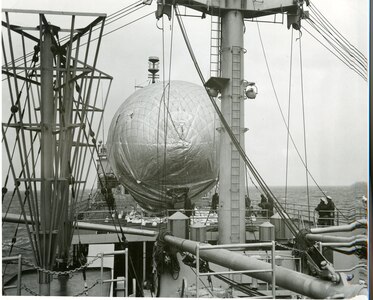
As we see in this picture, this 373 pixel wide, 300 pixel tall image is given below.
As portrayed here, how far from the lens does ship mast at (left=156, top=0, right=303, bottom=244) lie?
1106 centimetres

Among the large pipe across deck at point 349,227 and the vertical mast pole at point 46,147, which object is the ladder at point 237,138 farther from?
the vertical mast pole at point 46,147

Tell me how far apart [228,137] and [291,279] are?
17.6 feet

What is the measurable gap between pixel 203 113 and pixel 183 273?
7199 mm

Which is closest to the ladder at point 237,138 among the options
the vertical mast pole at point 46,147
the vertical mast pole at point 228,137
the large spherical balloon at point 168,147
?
the vertical mast pole at point 228,137

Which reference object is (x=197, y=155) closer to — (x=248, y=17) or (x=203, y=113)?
(x=203, y=113)

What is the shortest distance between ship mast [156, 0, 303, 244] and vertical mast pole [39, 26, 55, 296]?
479cm

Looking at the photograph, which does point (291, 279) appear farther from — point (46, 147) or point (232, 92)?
point (232, 92)

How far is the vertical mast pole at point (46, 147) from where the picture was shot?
6777 mm

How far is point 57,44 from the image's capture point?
7172mm

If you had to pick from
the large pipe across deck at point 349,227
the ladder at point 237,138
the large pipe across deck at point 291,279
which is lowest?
the large pipe across deck at point 291,279

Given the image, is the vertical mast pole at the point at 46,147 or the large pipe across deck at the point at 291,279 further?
the vertical mast pole at the point at 46,147

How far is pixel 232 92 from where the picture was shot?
36.9ft

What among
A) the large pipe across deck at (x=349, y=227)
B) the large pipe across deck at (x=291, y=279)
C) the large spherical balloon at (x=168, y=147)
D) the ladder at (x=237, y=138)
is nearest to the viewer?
the large pipe across deck at (x=291, y=279)

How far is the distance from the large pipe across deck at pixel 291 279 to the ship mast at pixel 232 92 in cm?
238
